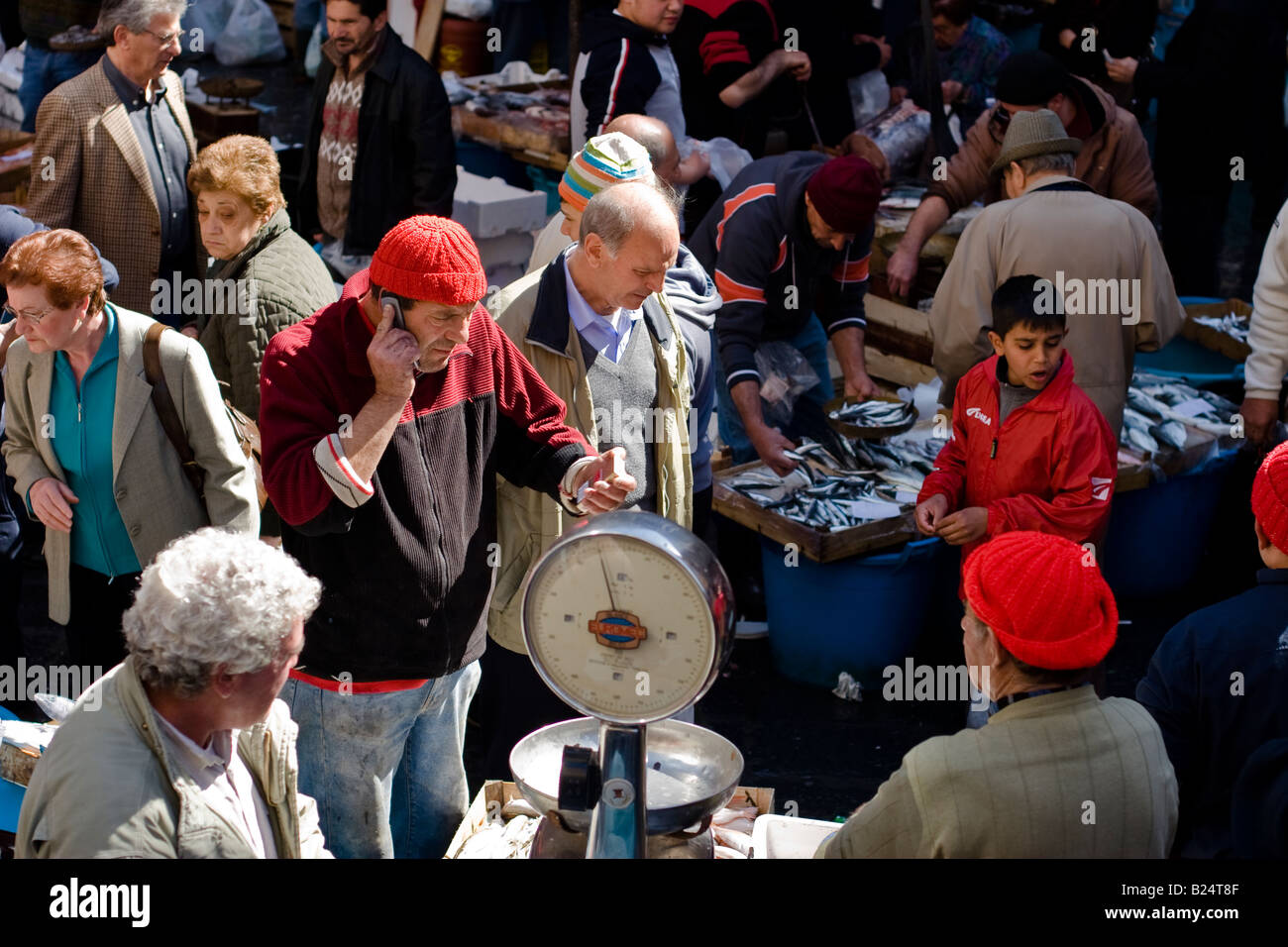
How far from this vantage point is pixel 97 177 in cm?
563

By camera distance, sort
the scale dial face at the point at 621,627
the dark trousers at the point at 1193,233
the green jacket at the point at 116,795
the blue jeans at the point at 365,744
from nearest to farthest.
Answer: the green jacket at the point at 116,795 < the scale dial face at the point at 621,627 < the blue jeans at the point at 365,744 < the dark trousers at the point at 1193,233

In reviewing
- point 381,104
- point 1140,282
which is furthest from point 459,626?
point 381,104

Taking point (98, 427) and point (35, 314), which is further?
point (98, 427)

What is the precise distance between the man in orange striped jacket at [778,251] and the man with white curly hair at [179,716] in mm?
3189

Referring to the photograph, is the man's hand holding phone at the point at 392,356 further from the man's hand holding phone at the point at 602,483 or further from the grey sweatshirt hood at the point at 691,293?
the grey sweatshirt hood at the point at 691,293

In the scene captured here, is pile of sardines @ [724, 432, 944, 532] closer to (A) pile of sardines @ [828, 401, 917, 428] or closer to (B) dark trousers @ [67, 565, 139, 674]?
(A) pile of sardines @ [828, 401, 917, 428]

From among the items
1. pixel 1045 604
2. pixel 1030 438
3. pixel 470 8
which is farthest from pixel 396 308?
pixel 470 8

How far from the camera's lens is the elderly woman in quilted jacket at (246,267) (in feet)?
15.0

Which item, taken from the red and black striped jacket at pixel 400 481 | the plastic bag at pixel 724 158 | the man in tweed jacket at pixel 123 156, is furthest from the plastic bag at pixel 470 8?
the red and black striped jacket at pixel 400 481

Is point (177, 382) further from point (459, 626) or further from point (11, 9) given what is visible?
point (11, 9)

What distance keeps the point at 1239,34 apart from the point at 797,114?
2.39 metres

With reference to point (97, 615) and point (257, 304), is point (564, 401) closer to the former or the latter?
point (257, 304)

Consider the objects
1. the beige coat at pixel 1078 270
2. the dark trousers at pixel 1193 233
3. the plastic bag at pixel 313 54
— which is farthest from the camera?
the plastic bag at pixel 313 54

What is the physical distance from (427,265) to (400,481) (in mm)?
522
